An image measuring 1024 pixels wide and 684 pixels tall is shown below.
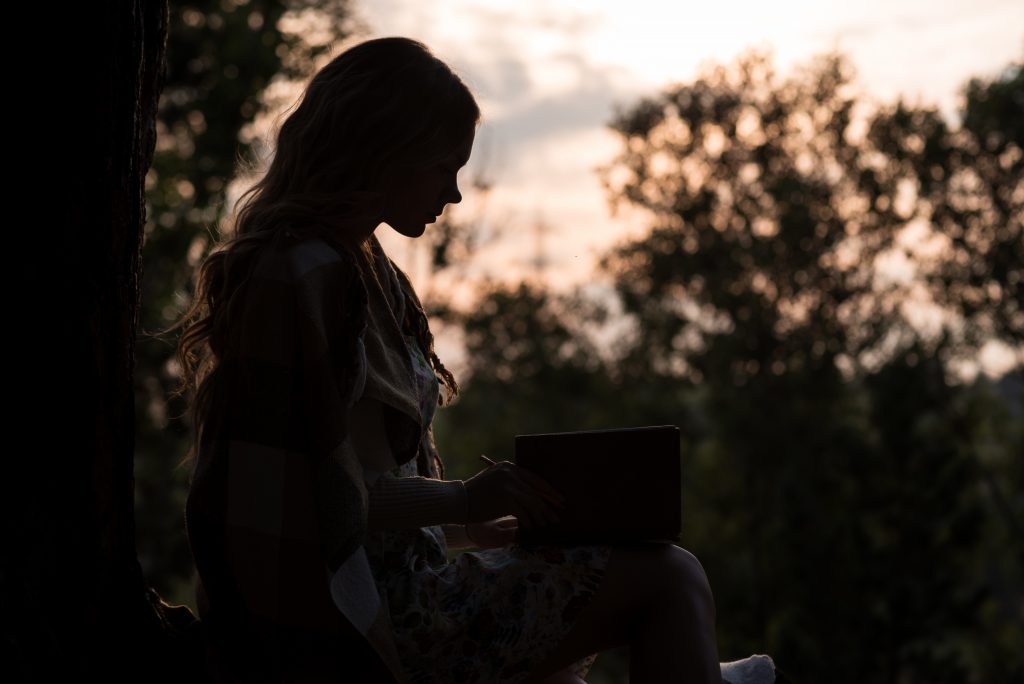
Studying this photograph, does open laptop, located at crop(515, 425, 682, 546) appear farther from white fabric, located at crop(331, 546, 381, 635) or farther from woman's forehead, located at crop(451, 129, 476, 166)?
woman's forehead, located at crop(451, 129, 476, 166)

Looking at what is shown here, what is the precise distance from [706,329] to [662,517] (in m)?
30.6

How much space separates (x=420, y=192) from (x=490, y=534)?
100cm

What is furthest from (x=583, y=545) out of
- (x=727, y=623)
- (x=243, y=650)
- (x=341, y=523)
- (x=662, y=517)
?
(x=727, y=623)

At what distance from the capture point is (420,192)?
3156 mm

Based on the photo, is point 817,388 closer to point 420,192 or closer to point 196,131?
point 196,131

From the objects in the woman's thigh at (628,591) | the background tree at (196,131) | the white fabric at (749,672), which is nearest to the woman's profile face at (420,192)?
the woman's thigh at (628,591)

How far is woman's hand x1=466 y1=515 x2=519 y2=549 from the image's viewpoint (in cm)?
358

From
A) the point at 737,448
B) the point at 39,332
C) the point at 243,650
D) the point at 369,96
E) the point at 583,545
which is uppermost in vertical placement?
A: the point at 369,96

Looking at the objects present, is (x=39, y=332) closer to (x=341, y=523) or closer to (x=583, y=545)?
(x=341, y=523)

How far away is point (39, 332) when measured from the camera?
2.78 meters

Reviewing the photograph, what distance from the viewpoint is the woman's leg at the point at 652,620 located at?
120 inches

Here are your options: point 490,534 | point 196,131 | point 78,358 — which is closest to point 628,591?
point 490,534

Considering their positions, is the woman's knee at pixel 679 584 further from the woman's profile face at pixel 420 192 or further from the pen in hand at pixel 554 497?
the woman's profile face at pixel 420 192

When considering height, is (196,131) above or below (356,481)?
above
